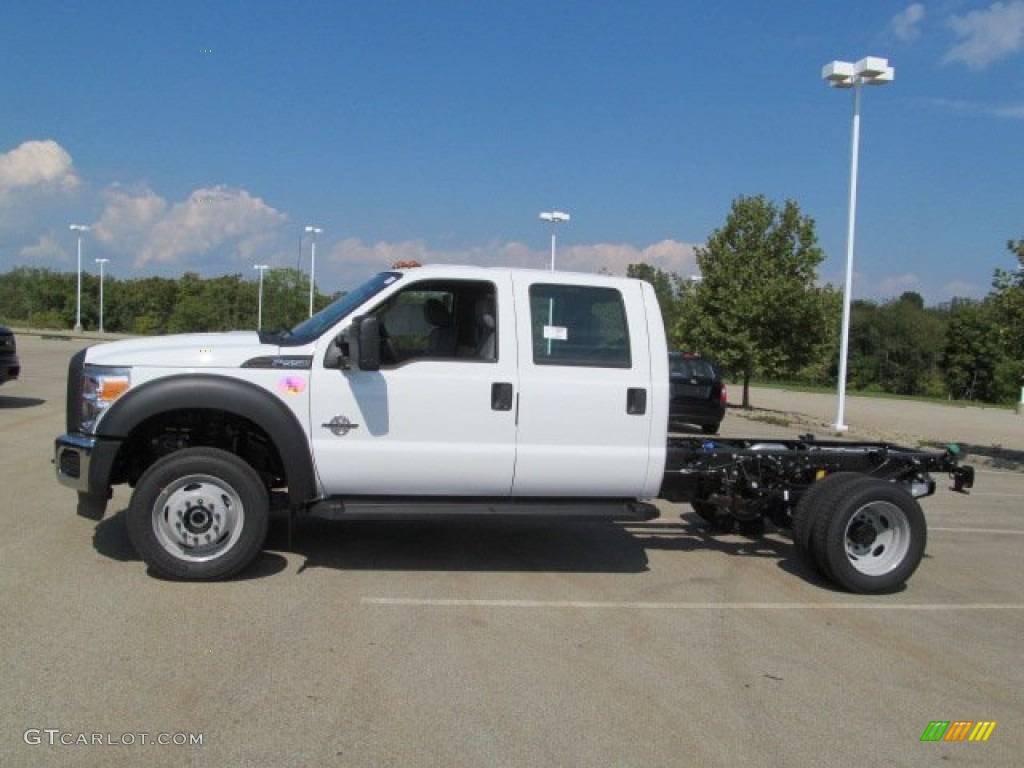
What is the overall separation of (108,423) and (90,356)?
0.56 m

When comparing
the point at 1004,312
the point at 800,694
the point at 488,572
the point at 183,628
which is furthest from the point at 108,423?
the point at 1004,312

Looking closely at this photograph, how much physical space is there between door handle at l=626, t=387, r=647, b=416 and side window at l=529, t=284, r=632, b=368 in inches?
7.5

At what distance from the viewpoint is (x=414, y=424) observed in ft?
19.9

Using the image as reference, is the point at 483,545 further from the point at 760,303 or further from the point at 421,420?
the point at 760,303

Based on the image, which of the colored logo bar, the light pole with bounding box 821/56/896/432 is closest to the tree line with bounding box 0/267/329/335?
the light pole with bounding box 821/56/896/432

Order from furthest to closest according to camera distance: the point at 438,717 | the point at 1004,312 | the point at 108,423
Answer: the point at 1004,312 < the point at 108,423 < the point at 438,717

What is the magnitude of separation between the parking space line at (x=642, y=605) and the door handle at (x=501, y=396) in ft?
4.15

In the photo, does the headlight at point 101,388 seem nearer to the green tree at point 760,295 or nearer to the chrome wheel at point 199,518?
the chrome wheel at point 199,518

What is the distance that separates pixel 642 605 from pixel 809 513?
154 cm

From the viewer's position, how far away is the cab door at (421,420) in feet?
19.7

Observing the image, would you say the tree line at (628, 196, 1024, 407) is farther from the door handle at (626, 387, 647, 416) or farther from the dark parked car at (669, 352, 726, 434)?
the door handle at (626, 387, 647, 416)

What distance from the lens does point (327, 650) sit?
16.1 feet

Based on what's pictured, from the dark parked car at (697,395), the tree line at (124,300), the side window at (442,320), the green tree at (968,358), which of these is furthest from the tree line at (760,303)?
the green tree at (968,358)

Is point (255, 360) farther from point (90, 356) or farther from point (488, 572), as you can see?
point (488, 572)
